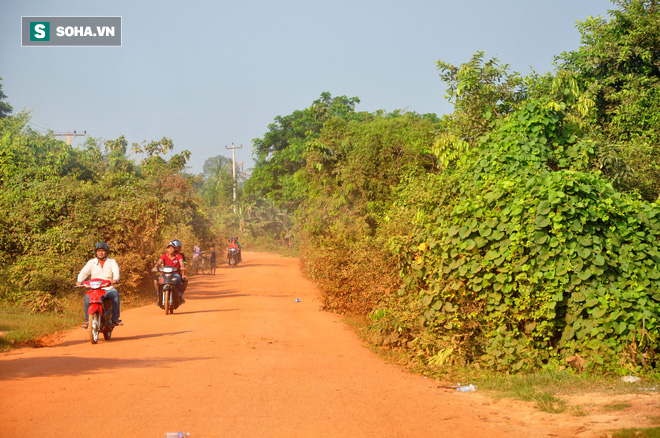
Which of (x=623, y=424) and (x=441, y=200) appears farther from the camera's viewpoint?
(x=441, y=200)

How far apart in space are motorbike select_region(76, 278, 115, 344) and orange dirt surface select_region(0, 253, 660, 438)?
0.30m

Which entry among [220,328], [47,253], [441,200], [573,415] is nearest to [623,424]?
[573,415]

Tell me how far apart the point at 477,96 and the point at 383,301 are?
6.28 metres

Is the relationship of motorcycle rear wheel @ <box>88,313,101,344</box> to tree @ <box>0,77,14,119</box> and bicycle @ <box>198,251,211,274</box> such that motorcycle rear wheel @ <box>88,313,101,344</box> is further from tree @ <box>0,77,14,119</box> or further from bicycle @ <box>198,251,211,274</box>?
tree @ <box>0,77,14,119</box>

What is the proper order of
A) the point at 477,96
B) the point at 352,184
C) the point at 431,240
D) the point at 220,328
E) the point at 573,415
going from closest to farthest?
the point at 573,415, the point at 431,240, the point at 220,328, the point at 477,96, the point at 352,184

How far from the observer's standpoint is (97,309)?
421 inches

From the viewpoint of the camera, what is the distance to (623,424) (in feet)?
17.8

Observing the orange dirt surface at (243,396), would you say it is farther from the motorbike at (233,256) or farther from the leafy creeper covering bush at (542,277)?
the motorbike at (233,256)

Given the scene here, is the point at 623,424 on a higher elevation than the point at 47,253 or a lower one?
lower

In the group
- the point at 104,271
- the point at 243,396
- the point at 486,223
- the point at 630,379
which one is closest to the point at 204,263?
the point at 104,271

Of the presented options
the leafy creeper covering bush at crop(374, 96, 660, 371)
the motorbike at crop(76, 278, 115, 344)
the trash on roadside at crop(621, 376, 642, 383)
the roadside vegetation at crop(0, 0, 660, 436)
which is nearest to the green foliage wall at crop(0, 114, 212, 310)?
the roadside vegetation at crop(0, 0, 660, 436)

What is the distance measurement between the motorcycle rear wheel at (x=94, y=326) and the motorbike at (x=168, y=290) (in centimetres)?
443

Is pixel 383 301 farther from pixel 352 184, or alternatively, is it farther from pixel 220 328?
pixel 352 184

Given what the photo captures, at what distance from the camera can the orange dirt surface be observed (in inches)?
214
